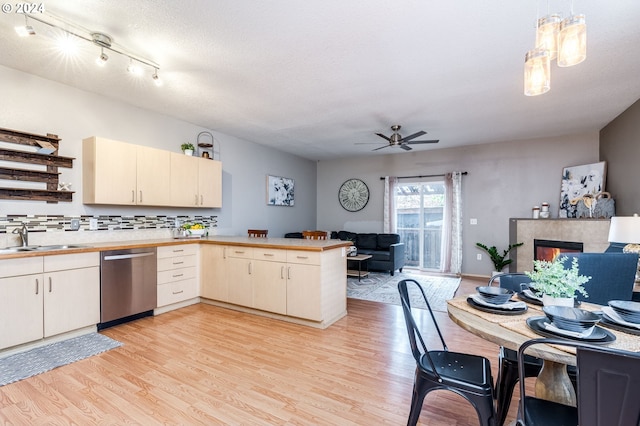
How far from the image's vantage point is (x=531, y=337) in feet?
3.98

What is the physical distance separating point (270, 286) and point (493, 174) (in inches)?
201

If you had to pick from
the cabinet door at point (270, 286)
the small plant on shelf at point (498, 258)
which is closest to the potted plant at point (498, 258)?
the small plant on shelf at point (498, 258)

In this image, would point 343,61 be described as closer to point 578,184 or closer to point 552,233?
point 552,233

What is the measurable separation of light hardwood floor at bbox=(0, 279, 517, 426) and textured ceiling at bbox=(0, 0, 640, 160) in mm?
2721

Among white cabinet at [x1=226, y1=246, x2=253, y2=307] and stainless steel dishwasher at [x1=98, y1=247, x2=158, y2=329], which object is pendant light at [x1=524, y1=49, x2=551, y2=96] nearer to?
white cabinet at [x1=226, y1=246, x2=253, y2=307]

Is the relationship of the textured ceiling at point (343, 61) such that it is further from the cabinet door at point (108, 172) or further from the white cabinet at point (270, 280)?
the white cabinet at point (270, 280)

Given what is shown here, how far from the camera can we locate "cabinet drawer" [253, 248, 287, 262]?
3.50m

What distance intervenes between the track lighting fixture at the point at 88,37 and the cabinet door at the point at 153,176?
122cm

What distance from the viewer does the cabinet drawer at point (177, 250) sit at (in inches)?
147

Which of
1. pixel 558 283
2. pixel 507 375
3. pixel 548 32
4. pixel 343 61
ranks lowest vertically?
pixel 507 375

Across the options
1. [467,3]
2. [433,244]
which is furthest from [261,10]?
[433,244]

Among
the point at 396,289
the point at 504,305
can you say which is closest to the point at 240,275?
the point at 396,289

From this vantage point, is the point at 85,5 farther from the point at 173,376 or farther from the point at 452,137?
the point at 452,137

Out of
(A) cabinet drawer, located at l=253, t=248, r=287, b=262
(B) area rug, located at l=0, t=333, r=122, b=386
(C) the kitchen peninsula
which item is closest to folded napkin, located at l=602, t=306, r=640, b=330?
(C) the kitchen peninsula
